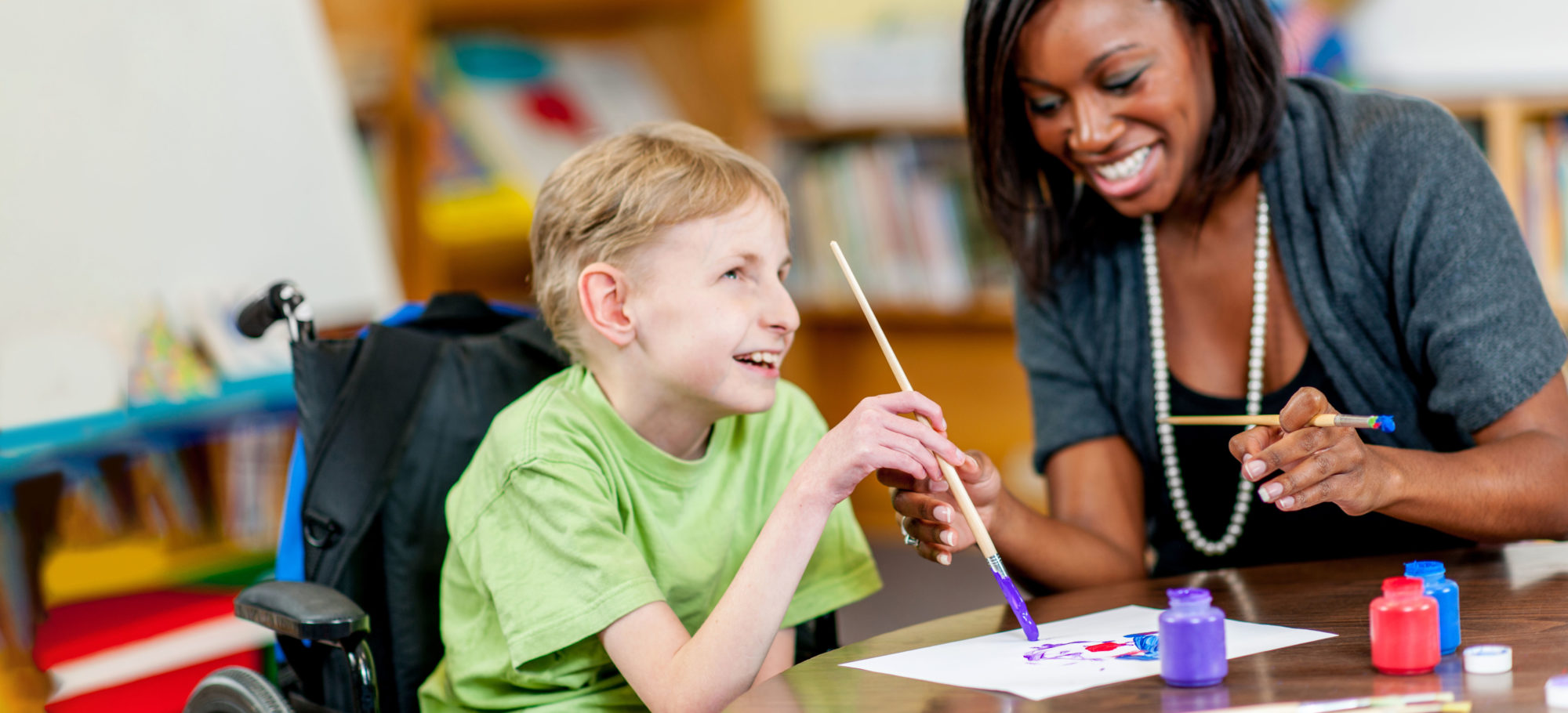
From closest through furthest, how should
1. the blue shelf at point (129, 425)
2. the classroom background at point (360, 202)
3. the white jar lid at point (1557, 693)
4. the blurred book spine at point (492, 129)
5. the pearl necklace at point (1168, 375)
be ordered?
the white jar lid at point (1557, 693)
the pearl necklace at point (1168, 375)
the blue shelf at point (129, 425)
the classroom background at point (360, 202)
the blurred book spine at point (492, 129)

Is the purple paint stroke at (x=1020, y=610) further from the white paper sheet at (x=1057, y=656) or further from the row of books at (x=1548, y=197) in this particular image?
the row of books at (x=1548, y=197)

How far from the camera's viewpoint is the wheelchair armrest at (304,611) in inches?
43.4

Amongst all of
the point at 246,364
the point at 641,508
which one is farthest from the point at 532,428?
the point at 246,364

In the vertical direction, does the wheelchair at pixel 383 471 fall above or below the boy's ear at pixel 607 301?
below

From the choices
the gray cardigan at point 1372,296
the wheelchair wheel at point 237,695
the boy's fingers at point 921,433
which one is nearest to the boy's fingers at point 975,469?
the boy's fingers at point 921,433

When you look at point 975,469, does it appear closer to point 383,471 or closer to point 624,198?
point 624,198

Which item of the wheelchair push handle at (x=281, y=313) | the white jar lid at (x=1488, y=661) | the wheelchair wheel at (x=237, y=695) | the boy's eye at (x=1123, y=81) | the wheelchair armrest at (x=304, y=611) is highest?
the boy's eye at (x=1123, y=81)

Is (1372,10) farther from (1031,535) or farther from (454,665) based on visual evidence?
(454,665)

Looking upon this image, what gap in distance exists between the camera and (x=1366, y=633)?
97 cm

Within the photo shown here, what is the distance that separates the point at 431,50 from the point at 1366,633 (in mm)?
2358

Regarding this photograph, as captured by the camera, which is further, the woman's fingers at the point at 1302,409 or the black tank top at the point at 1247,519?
the black tank top at the point at 1247,519

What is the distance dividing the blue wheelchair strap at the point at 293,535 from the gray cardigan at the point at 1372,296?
2.60 feet

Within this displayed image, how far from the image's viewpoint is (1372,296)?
1.36m

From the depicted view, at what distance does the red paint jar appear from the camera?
0.86 m
